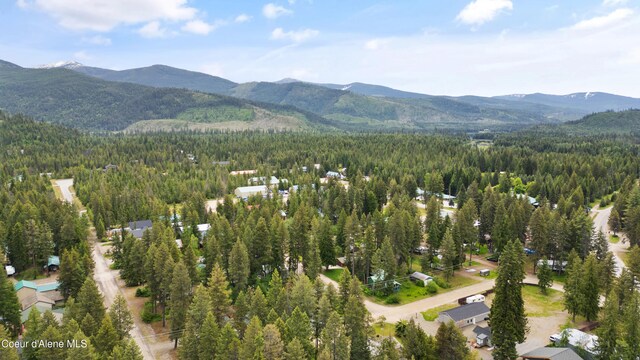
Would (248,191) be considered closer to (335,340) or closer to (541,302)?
(541,302)

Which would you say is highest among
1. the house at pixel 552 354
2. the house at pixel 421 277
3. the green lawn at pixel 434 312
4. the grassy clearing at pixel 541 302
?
the house at pixel 552 354

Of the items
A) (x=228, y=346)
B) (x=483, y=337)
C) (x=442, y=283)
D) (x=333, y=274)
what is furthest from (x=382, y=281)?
(x=228, y=346)

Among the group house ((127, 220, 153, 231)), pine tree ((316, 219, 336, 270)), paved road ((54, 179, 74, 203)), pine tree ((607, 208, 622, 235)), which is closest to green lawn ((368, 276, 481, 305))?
pine tree ((316, 219, 336, 270))

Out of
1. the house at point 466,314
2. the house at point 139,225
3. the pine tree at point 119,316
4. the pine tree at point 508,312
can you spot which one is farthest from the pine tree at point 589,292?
the house at point 139,225

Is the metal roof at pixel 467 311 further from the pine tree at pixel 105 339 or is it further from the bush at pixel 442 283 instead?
the pine tree at pixel 105 339

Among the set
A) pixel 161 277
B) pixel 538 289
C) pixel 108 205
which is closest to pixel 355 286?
pixel 161 277

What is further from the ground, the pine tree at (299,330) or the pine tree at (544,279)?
the pine tree at (299,330)

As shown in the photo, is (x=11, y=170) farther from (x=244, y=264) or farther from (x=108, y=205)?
(x=244, y=264)
